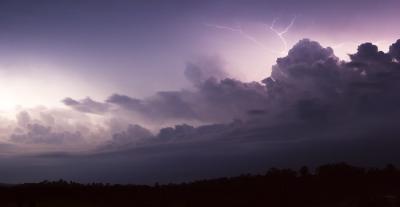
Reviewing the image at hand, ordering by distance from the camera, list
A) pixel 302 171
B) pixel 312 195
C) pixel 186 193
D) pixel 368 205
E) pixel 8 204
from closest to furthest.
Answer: pixel 368 205 → pixel 8 204 → pixel 312 195 → pixel 186 193 → pixel 302 171

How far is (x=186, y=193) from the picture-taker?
74125 millimetres

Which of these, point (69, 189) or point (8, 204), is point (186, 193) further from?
point (8, 204)

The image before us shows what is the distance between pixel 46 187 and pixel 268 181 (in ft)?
97.9

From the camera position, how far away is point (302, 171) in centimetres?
7950

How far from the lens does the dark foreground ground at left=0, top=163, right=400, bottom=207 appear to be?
2586 inches

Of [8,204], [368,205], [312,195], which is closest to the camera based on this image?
[368,205]

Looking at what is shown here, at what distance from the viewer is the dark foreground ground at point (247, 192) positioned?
6569cm

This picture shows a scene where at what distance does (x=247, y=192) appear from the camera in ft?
235

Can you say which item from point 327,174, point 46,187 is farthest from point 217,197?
point 46,187

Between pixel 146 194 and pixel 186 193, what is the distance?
531 cm

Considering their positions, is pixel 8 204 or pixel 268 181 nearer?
pixel 8 204

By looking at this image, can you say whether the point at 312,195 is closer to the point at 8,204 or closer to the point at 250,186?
the point at 250,186

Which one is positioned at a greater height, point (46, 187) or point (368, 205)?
point (46, 187)

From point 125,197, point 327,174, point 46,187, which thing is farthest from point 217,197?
point 46,187
